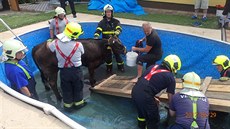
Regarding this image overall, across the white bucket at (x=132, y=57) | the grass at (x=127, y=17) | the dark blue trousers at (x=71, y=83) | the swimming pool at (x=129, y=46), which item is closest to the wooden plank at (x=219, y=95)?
the swimming pool at (x=129, y=46)

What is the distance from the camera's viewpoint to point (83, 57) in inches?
261

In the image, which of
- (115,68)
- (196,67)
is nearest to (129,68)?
(115,68)

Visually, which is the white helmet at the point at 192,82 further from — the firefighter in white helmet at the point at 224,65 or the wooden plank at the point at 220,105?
the firefighter in white helmet at the point at 224,65

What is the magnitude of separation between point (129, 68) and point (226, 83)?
3.49 m

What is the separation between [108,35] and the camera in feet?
24.8

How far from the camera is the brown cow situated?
6277 millimetres

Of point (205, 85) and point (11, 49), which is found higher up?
point (11, 49)

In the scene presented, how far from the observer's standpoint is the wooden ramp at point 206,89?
471 cm

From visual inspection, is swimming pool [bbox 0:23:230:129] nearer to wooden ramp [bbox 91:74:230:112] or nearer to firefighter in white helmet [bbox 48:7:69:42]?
wooden ramp [bbox 91:74:230:112]

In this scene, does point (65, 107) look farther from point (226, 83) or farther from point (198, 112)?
point (226, 83)

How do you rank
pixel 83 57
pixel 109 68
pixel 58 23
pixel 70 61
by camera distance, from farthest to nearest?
pixel 109 68
pixel 58 23
pixel 83 57
pixel 70 61

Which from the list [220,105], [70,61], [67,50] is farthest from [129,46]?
[220,105]

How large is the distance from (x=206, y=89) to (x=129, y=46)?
448cm

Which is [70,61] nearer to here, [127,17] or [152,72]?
[152,72]
